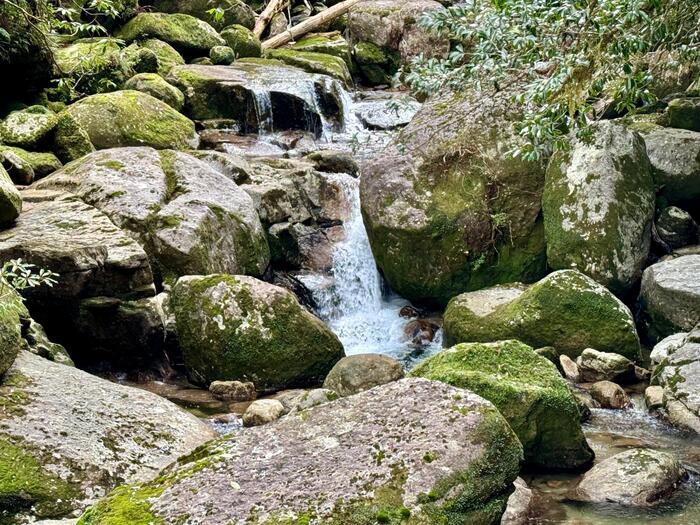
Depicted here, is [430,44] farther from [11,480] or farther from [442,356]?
[11,480]

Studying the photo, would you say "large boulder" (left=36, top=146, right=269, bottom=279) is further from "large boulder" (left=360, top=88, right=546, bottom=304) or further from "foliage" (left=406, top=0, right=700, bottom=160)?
"foliage" (left=406, top=0, right=700, bottom=160)

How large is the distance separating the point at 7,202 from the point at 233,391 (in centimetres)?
323

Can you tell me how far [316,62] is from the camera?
21.2 m

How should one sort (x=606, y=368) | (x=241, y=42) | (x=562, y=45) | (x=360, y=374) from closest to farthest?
(x=562, y=45) < (x=360, y=374) < (x=606, y=368) < (x=241, y=42)

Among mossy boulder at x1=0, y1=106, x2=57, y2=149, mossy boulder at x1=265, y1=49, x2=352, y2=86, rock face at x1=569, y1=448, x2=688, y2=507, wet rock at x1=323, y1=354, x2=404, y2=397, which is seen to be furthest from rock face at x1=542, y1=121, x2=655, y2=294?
mossy boulder at x1=265, y1=49, x2=352, y2=86

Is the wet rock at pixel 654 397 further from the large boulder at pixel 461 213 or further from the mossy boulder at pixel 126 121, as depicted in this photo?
the mossy boulder at pixel 126 121

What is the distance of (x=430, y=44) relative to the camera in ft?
76.4

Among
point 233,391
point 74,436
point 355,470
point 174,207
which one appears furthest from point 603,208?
point 355,470

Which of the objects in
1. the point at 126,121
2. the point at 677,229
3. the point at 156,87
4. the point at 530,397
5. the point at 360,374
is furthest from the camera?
the point at 156,87

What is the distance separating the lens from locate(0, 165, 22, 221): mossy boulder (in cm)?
806

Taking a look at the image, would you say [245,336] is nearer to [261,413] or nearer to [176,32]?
[261,413]

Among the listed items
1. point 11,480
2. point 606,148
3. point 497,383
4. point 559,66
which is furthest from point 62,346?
point 606,148

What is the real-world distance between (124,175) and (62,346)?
2962 mm

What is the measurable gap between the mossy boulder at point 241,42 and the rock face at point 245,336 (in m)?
14.7
